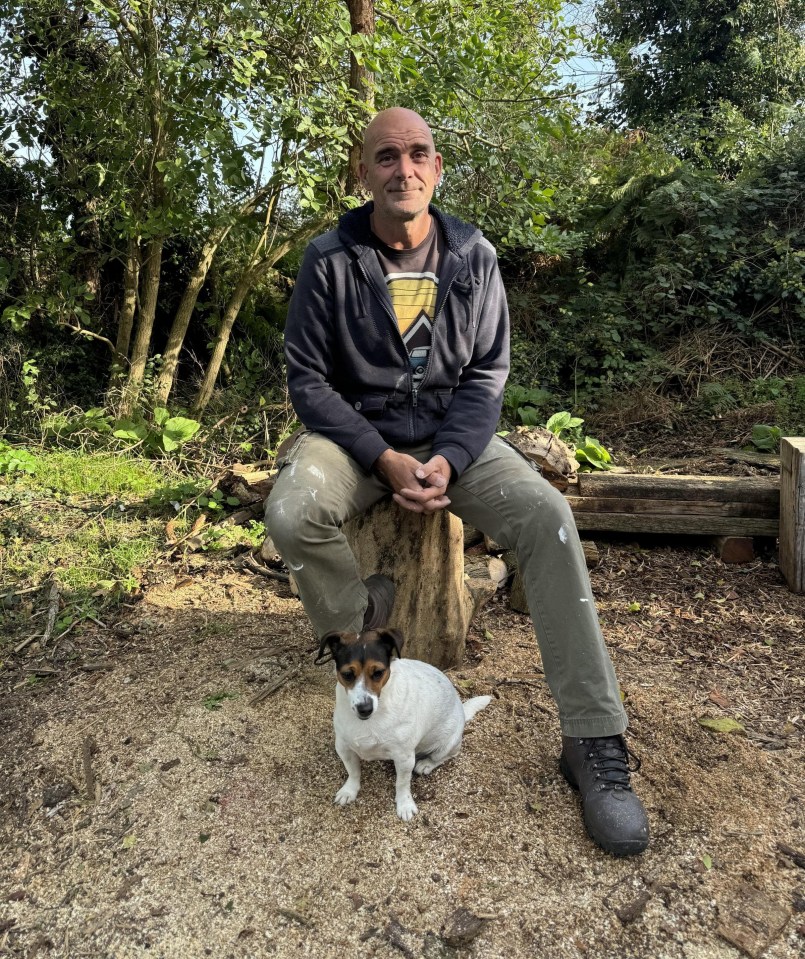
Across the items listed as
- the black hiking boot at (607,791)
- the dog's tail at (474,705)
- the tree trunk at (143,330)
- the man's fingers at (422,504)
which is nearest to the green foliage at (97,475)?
the tree trunk at (143,330)

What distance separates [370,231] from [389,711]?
1962 mm

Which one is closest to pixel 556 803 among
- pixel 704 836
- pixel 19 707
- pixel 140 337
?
pixel 704 836

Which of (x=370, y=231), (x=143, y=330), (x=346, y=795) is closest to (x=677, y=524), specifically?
(x=370, y=231)

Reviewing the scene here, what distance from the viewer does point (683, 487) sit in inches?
172

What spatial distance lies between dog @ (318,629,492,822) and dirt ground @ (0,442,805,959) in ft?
0.32

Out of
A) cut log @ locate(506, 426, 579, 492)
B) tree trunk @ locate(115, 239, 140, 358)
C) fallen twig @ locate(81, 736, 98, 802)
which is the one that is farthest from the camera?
tree trunk @ locate(115, 239, 140, 358)

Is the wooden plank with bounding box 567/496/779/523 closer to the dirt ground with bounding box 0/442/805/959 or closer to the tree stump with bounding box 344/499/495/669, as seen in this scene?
the dirt ground with bounding box 0/442/805/959

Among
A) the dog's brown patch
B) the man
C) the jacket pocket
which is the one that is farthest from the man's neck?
the dog's brown patch

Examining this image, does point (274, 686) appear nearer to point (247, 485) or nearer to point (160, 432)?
point (247, 485)

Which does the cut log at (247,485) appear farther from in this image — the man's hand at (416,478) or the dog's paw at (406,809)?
the dog's paw at (406,809)

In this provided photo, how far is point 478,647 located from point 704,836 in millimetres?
1433

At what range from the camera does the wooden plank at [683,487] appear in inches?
169

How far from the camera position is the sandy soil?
1.88m

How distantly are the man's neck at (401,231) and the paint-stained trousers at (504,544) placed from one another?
0.90 metres
